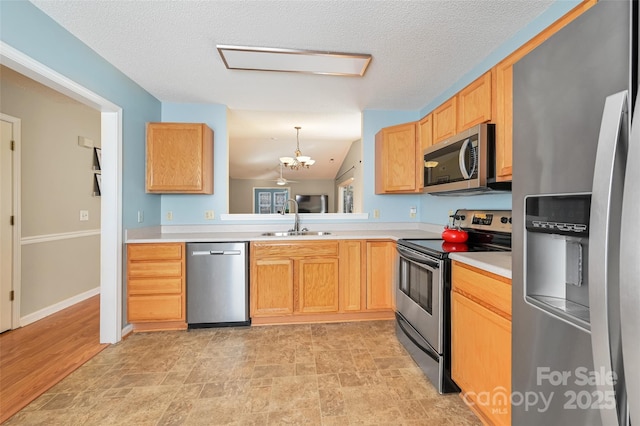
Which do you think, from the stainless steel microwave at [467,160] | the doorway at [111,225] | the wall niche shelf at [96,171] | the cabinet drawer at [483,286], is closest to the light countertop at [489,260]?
the cabinet drawer at [483,286]

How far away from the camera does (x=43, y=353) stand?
2.24 metres

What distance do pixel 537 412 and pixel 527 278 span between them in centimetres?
46

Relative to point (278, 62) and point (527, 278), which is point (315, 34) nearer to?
point (278, 62)

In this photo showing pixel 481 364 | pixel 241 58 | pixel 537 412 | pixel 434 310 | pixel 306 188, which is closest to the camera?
pixel 537 412

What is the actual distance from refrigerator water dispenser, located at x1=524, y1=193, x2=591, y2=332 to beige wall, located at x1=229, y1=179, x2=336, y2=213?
8525 millimetres

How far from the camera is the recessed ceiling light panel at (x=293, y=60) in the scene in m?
2.10

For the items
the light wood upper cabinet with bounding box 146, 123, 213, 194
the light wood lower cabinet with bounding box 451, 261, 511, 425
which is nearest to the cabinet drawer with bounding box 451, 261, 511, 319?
the light wood lower cabinet with bounding box 451, 261, 511, 425

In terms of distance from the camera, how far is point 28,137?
2.84 m

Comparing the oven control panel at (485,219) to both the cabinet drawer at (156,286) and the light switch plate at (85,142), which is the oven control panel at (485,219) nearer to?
the cabinet drawer at (156,286)

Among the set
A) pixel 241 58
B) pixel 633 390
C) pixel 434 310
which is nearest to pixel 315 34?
pixel 241 58

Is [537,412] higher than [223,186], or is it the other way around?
[223,186]

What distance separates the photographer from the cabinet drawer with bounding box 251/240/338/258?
274 centimetres

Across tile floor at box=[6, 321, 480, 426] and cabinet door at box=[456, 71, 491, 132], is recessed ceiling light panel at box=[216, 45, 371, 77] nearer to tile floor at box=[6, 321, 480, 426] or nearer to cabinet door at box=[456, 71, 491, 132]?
cabinet door at box=[456, 71, 491, 132]

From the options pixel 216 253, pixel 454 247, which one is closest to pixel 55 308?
pixel 216 253
